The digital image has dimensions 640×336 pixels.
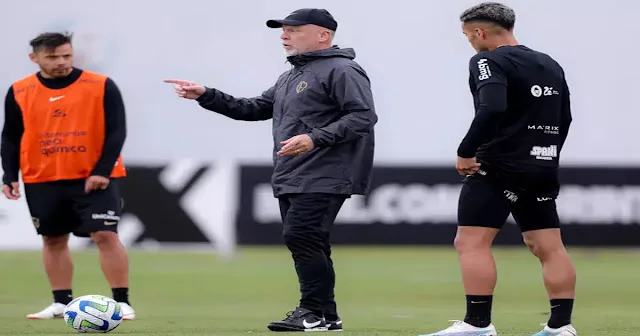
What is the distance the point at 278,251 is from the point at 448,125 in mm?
4072

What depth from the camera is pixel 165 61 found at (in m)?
21.5

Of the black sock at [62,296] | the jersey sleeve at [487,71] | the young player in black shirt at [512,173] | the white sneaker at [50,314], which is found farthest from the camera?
the black sock at [62,296]

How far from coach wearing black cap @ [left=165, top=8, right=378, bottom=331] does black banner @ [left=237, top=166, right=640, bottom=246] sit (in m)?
8.51

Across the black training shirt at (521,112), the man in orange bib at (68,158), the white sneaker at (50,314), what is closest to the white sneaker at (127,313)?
the man in orange bib at (68,158)

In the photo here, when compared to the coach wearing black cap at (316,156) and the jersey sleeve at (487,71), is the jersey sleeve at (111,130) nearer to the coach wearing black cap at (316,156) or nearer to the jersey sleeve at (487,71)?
the coach wearing black cap at (316,156)

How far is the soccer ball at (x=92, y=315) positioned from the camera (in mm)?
7913

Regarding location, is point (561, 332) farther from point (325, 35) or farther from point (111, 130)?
point (111, 130)

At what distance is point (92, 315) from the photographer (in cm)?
791

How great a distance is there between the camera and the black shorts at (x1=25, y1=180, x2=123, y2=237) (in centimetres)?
938

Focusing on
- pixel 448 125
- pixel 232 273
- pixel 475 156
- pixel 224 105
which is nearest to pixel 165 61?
pixel 448 125

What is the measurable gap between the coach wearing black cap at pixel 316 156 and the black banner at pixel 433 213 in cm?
851

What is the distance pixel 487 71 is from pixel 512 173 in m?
0.58

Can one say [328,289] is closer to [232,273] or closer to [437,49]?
[232,273]

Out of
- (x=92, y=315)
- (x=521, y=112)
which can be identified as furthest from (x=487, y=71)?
(x=92, y=315)
